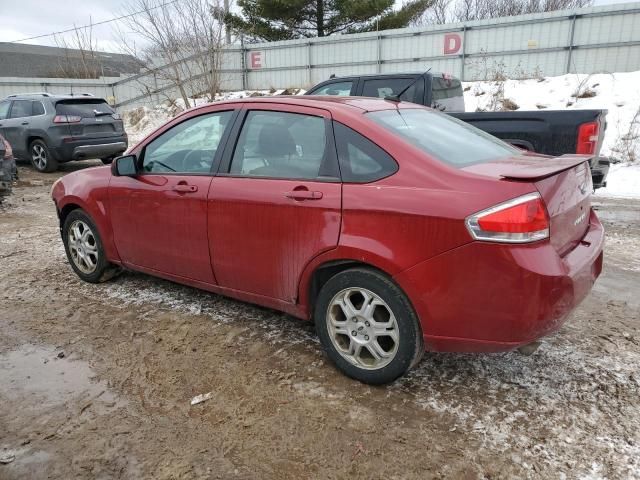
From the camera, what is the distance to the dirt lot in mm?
2346

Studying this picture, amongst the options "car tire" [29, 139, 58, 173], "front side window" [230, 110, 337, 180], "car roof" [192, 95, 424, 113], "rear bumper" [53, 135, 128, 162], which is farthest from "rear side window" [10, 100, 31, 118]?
"front side window" [230, 110, 337, 180]

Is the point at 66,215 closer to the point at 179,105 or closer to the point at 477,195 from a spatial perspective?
the point at 477,195

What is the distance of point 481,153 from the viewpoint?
3.12 m

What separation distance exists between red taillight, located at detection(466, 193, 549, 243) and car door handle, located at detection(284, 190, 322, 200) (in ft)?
3.06

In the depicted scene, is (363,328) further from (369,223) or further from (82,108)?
(82,108)

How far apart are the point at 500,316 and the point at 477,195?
1.98ft

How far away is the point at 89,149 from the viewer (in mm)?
11438

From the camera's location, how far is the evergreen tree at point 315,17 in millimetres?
22812

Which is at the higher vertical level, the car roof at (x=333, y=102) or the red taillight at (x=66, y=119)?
the car roof at (x=333, y=102)

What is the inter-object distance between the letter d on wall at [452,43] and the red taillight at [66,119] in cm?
1207

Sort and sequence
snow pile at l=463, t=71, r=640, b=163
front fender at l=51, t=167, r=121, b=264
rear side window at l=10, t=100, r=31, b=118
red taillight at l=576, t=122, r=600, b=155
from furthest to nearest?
rear side window at l=10, t=100, r=31, b=118, snow pile at l=463, t=71, r=640, b=163, red taillight at l=576, t=122, r=600, b=155, front fender at l=51, t=167, r=121, b=264

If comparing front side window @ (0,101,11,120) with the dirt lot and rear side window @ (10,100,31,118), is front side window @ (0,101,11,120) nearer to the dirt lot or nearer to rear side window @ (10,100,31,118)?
rear side window @ (10,100,31,118)

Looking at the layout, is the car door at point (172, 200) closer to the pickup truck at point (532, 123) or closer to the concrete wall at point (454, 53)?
the pickup truck at point (532, 123)

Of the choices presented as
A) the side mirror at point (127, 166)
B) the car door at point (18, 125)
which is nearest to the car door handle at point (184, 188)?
the side mirror at point (127, 166)
